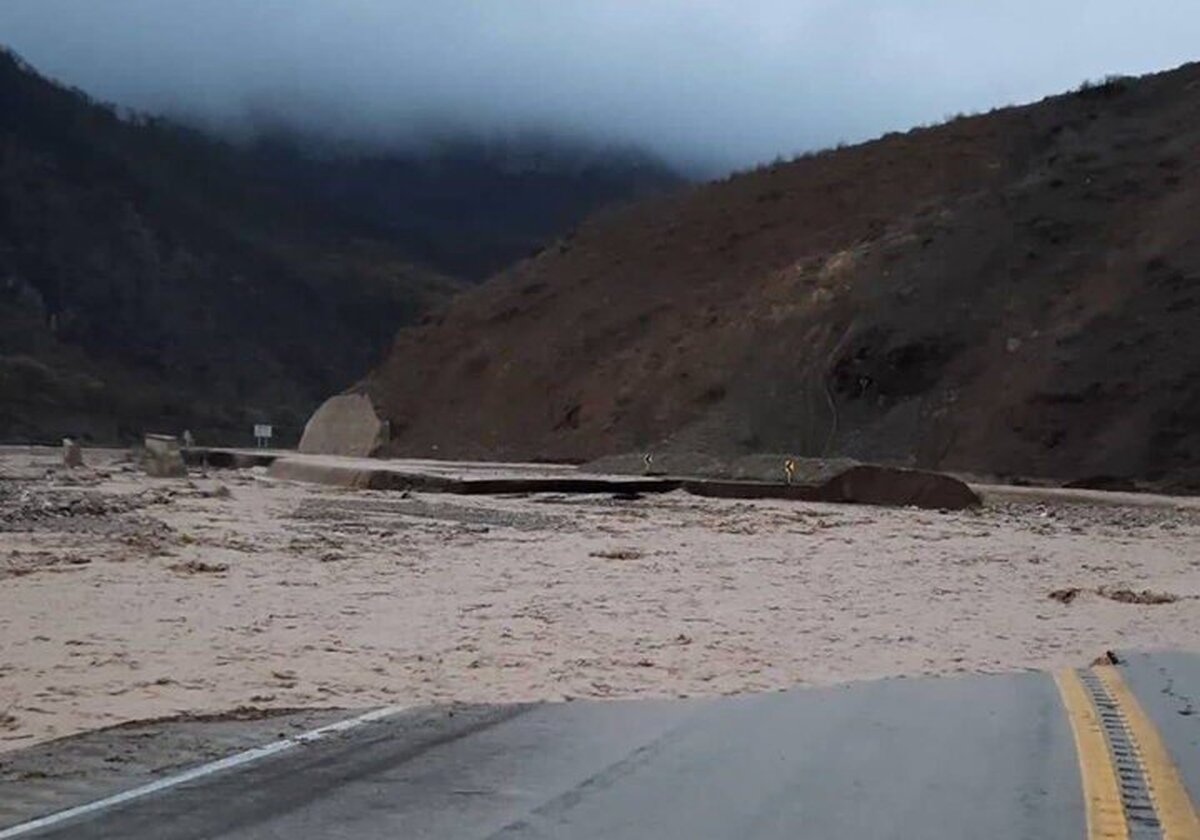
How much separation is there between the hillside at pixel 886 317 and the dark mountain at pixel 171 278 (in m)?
26.9

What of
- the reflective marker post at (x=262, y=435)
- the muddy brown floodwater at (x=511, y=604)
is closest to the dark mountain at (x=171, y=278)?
the reflective marker post at (x=262, y=435)

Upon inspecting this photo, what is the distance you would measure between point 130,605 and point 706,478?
25.1 metres

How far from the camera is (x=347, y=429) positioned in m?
65.8

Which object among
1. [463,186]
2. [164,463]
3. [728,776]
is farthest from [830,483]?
[463,186]

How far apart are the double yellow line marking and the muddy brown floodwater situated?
1.63 metres

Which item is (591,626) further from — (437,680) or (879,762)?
(879,762)

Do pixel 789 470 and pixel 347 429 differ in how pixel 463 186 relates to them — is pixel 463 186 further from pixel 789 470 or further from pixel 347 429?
pixel 789 470

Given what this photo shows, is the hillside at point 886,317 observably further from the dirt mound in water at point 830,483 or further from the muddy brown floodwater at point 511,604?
the muddy brown floodwater at point 511,604

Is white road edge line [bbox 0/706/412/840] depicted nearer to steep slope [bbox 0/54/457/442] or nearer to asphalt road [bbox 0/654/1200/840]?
asphalt road [bbox 0/654/1200/840]

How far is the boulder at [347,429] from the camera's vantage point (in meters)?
63.7

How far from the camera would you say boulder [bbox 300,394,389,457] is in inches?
2506

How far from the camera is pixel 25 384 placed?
84.8 metres

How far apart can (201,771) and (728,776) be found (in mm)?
2170

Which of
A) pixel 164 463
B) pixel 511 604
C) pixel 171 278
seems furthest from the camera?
pixel 171 278
